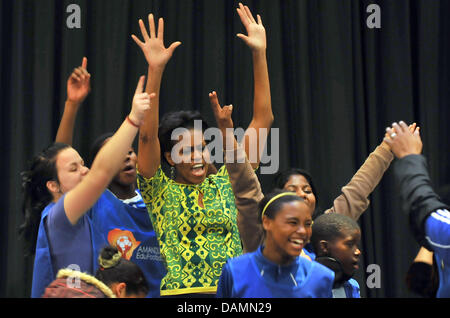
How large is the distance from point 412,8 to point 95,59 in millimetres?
2079

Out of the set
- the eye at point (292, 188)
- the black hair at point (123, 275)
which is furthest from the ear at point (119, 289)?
the eye at point (292, 188)

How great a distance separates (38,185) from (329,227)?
115 cm

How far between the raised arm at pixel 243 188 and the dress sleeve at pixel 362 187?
0.54 metres

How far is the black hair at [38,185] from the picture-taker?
248 cm

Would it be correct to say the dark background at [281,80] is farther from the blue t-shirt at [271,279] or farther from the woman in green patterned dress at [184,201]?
the blue t-shirt at [271,279]

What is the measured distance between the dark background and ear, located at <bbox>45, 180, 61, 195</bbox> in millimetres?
1263

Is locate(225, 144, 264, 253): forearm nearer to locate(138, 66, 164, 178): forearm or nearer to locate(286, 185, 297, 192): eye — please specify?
locate(138, 66, 164, 178): forearm

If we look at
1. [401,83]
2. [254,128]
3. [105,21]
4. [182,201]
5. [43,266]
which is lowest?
[43,266]

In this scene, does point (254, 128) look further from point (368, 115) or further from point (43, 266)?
point (368, 115)

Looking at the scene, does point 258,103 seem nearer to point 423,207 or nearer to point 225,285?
point 225,285

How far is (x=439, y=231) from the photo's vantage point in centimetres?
188

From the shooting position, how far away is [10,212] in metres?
3.64

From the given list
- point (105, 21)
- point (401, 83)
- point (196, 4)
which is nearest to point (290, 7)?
point (196, 4)

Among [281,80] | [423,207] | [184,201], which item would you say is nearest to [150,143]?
[184,201]
